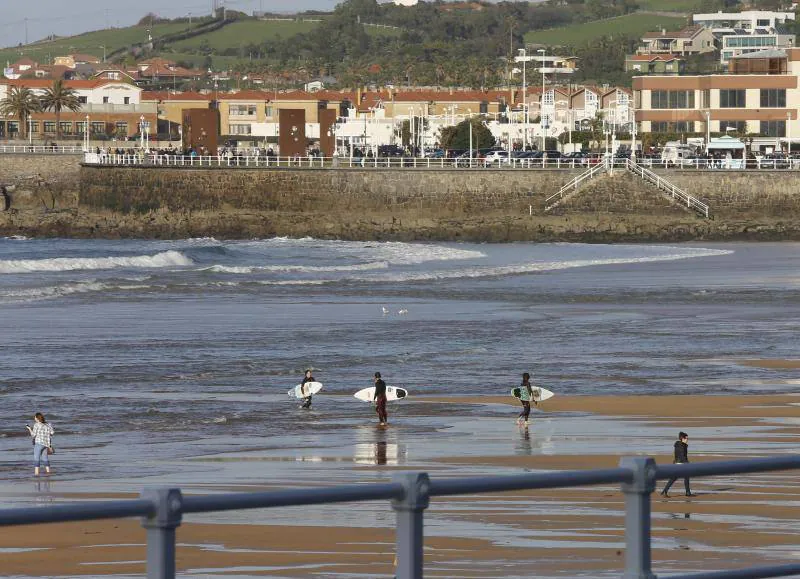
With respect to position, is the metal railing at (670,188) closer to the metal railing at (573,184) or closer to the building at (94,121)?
the metal railing at (573,184)

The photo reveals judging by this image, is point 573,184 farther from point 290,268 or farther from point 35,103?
point 35,103

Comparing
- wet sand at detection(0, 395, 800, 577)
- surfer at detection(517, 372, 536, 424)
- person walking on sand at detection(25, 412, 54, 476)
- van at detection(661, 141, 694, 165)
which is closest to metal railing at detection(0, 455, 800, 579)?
wet sand at detection(0, 395, 800, 577)

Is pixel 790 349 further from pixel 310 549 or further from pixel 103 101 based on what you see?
pixel 103 101

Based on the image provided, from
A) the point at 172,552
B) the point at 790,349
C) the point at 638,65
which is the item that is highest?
the point at 638,65

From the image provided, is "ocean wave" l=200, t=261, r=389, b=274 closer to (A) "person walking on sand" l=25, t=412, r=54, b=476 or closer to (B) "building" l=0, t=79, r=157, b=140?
(A) "person walking on sand" l=25, t=412, r=54, b=476

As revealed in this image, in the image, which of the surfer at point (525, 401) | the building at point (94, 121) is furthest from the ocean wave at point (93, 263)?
the building at point (94, 121)

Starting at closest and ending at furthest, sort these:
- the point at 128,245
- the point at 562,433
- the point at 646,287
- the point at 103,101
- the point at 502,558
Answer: the point at 502,558, the point at 562,433, the point at 646,287, the point at 128,245, the point at 103,101

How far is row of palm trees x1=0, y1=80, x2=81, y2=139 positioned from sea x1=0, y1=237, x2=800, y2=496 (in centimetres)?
4872

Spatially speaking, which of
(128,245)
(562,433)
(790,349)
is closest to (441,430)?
(562,433)

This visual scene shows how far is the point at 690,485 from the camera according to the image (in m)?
12.3

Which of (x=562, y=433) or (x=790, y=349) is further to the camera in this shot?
(x=790, y=349)

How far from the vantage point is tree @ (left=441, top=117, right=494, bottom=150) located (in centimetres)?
8644

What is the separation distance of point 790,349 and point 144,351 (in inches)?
420

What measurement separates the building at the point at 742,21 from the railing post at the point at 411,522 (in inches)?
6040
